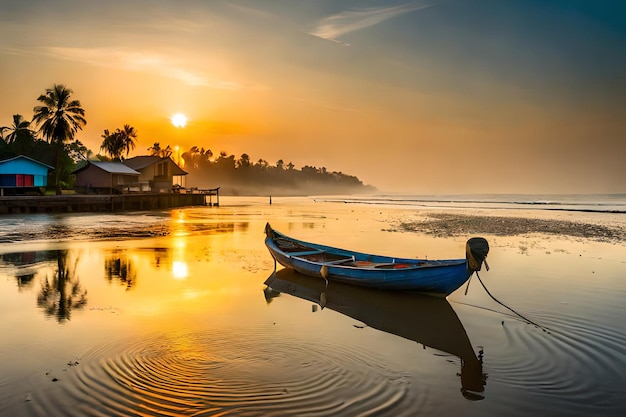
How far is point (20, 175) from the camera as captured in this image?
51.2 m

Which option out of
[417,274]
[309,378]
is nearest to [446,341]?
[417,274]

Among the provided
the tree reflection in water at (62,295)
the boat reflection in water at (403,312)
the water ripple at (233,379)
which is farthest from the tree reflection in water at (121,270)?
the water ripple at (233,379)

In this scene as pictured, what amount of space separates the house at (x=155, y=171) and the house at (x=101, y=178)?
5423 millimetres

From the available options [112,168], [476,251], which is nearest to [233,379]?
[476,251]

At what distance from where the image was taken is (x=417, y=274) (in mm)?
11695

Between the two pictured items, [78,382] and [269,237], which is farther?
[269,237]

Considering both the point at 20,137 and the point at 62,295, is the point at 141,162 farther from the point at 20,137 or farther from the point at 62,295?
the point at 62,295

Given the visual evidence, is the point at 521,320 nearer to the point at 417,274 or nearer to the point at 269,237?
the point at 417,274

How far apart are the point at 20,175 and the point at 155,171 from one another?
2301 centimetres

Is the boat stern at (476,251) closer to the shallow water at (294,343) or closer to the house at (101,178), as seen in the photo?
the shallow water at (294,343)

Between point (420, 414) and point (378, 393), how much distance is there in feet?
2.48

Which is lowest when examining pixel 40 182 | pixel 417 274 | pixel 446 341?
pixel 446 341

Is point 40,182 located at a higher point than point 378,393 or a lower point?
higher

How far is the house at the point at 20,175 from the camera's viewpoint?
163 ft
